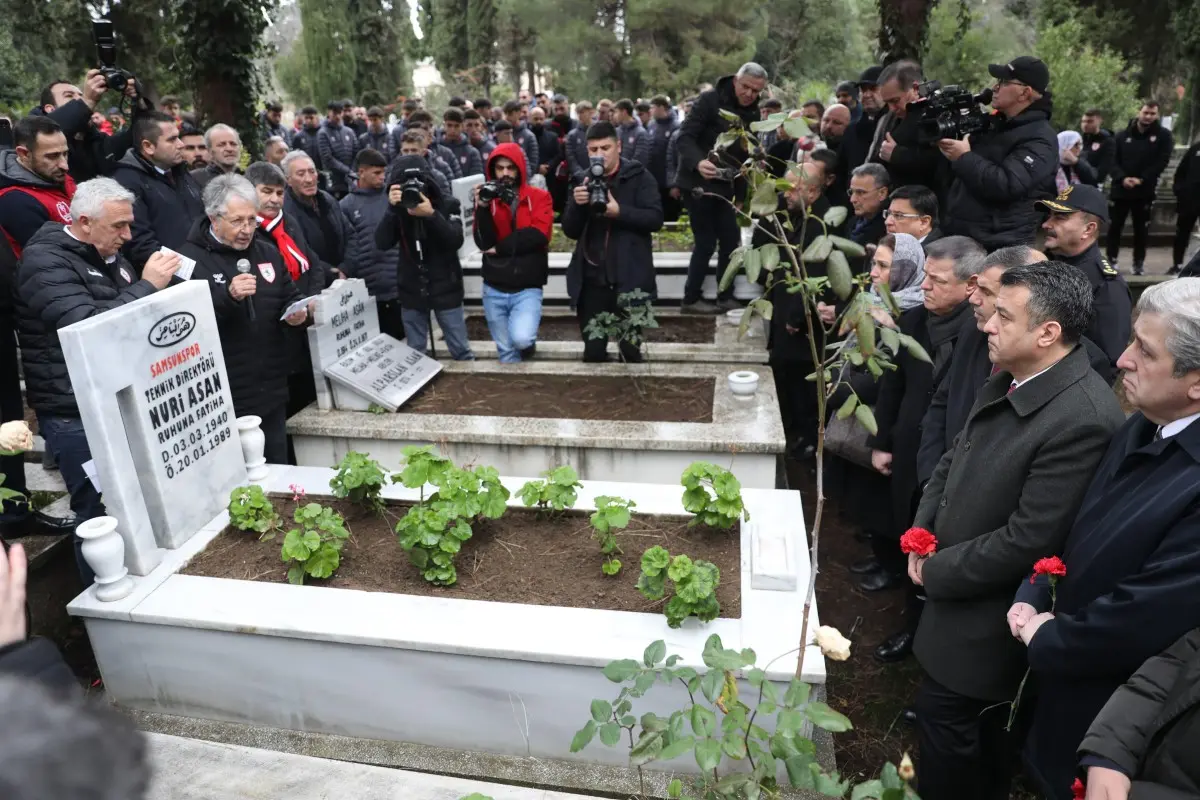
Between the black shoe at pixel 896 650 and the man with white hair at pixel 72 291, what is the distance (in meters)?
3.65

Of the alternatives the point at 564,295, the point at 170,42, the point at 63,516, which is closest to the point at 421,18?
the point at 170,42

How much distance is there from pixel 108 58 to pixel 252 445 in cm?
310

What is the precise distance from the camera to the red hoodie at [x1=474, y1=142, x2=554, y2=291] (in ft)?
18.7

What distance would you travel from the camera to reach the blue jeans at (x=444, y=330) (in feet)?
19.5

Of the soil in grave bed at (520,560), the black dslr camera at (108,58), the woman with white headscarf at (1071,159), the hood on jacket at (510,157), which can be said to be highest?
the black dslr camera at (108,58)

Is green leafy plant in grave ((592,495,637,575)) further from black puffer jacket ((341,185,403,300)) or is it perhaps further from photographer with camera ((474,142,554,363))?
black puffer jacket ((341,185,403,300))

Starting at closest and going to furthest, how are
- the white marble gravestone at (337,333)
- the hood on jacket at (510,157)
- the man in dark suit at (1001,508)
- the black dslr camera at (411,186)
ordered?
the man in dark suit at (1001,508)
the white marble gravestone at (337,333)
the black dslr camera at (411,186)
the hood on jacket at (510,157)

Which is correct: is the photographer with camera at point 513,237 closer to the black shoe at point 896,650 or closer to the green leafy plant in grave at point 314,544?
the green leafy plant in grave at point 314,544

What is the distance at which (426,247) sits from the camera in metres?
5.68

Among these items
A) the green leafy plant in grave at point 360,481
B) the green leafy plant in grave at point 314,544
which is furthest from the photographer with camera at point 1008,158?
the green leafy plant in grave at point 314,544

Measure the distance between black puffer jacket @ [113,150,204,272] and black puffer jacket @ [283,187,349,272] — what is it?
622 mm

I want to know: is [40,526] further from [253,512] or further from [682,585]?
[682,585]

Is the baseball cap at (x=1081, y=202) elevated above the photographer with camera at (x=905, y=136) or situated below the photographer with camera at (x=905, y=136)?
below

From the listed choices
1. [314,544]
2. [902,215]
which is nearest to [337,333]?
[314,544]
